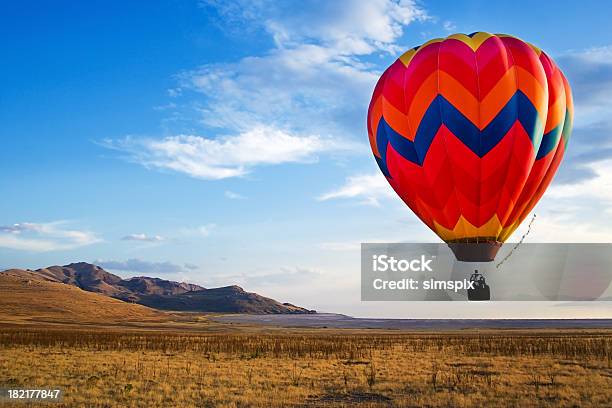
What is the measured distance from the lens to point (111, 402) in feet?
55.5

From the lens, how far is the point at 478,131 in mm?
23469

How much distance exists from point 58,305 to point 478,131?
132487mm

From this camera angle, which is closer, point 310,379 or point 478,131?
point 310,379

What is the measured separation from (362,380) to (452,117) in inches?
451

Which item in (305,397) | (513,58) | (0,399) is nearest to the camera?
(0,399)

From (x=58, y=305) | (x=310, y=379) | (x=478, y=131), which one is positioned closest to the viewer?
(x=310, y=379)

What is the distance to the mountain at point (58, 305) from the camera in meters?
122

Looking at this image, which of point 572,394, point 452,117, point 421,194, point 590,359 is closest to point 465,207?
point 421,194

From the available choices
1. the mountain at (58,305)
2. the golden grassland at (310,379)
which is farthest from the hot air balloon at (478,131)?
the mountain at (58,305)

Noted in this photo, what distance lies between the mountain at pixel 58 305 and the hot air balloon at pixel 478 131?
104 metres

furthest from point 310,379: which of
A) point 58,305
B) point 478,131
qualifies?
point 58,305

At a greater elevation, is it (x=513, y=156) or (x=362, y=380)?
(x=513, y=156)

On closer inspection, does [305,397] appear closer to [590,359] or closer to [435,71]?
[435,71]

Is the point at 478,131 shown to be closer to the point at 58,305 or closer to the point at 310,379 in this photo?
the point at 310,379
